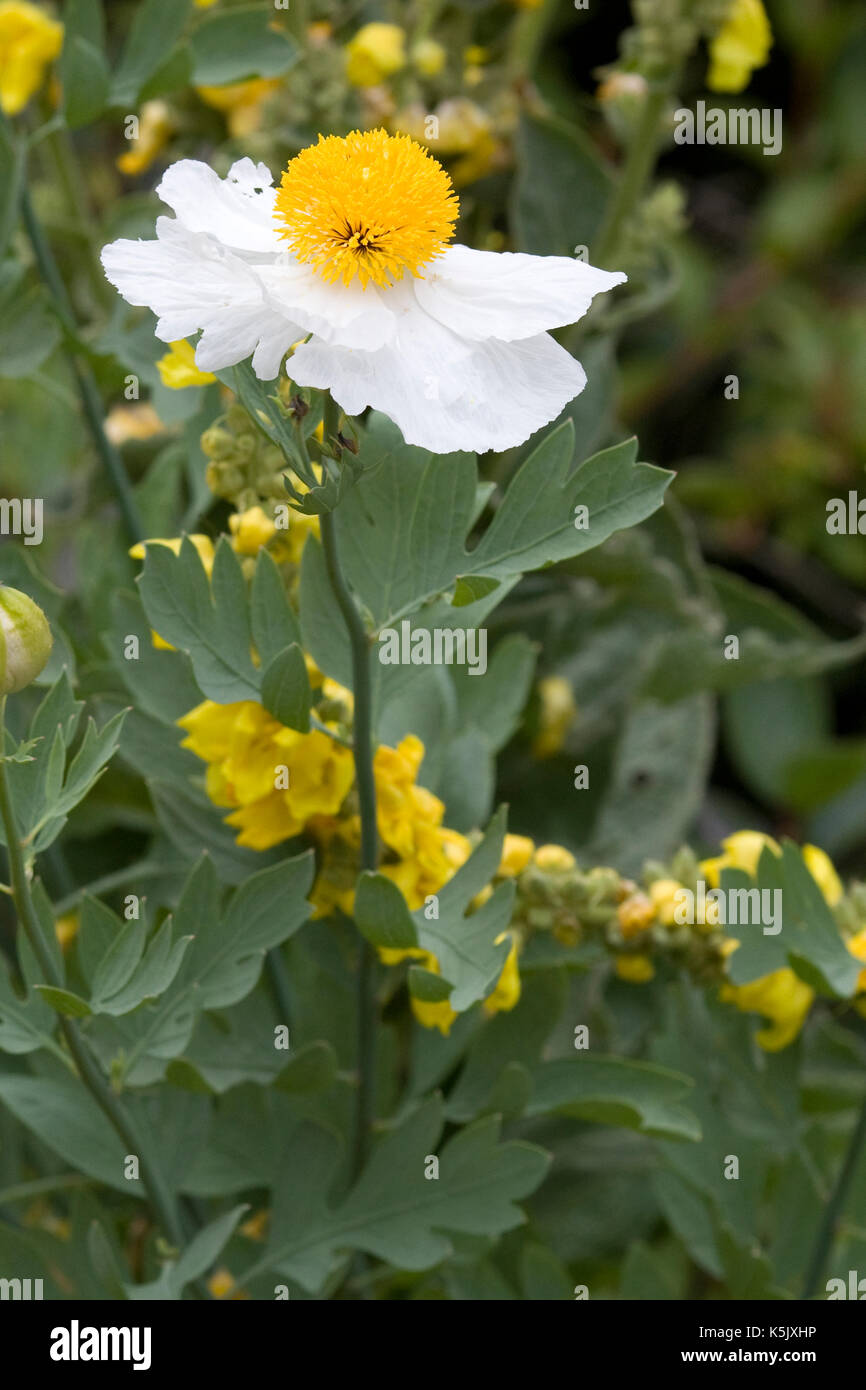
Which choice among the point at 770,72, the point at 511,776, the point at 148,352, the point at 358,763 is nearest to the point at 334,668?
the point at 358,763

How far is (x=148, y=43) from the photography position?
50 cm

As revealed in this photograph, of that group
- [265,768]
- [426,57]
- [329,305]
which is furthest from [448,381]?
[426,57]

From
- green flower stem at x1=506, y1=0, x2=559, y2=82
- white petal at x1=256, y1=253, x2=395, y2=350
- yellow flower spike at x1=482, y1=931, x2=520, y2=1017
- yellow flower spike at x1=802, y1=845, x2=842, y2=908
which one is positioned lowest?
yellow flower spike at x1=482, y1=931, x2=520, y2=1017

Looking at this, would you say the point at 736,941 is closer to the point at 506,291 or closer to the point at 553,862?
the point at 553,862

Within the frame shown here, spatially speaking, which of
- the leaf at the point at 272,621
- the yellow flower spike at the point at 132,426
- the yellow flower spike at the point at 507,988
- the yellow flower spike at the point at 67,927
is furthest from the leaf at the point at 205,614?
the yellow flower spike at the point at 132,426

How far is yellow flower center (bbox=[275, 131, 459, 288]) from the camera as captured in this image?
30cm

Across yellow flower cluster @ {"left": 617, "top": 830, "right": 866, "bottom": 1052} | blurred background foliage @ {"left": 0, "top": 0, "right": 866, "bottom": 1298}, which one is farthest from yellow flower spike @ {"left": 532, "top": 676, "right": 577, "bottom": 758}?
yellow flower cluster @ {"left": 617, "top": 830, "right": 866, "bottom": 1052}

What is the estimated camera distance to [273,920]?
0.36 meters

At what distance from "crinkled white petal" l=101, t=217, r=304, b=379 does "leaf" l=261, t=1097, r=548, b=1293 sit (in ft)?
0.70

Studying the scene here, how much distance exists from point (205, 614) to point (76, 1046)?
0.10m

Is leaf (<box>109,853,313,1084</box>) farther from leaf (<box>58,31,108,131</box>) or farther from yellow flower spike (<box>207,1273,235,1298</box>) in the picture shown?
leaf (<box>58,31,108,131</box>)

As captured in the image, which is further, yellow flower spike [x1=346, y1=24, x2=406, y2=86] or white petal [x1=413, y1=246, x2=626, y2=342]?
yellow flower spike [x1=346, y1=24, x2=406, y2=86]

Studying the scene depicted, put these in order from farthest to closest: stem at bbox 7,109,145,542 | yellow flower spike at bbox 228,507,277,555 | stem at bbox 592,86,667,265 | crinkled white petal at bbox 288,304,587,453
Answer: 1. stem at bbox 592,86,667,265
2. stem at bbox 7,109,145,542
3. yellow flower spike at bbox 228,507,277,555
4. crinkled white petal at bbox 288,304,587,453

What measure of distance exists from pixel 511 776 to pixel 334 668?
293mm
